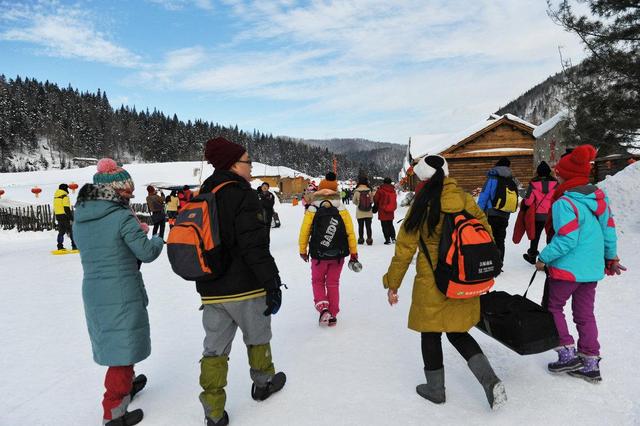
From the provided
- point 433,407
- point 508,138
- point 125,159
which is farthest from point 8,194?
point 125,159

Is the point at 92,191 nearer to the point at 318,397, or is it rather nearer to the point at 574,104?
the point at 318,397

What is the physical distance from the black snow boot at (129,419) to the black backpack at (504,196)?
221 inches

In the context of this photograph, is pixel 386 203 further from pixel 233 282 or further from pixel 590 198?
pixel 233 282

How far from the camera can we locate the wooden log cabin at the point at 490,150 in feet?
81.5

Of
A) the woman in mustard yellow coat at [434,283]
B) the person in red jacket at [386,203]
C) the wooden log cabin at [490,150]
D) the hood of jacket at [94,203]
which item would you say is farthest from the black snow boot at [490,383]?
the wooden log cabin at [490,150]

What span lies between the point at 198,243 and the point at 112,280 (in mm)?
874

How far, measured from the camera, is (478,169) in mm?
25109

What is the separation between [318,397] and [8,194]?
1935 inches

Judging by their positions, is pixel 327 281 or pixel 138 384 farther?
pixel 327 281

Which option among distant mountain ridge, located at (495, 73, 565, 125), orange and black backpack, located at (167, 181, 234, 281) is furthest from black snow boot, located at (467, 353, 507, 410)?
distant mountain ridge, located at (495, 73, 565, 125)

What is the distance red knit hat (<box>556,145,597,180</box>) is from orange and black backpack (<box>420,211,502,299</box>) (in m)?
1.15

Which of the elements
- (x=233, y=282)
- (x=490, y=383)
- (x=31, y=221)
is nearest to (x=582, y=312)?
(x=490, y=383)

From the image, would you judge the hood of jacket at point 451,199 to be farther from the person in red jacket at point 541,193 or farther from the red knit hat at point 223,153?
the person in red jacket at point 541,193

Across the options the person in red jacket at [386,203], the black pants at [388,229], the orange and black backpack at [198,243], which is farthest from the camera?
the black pants at [388,229]
